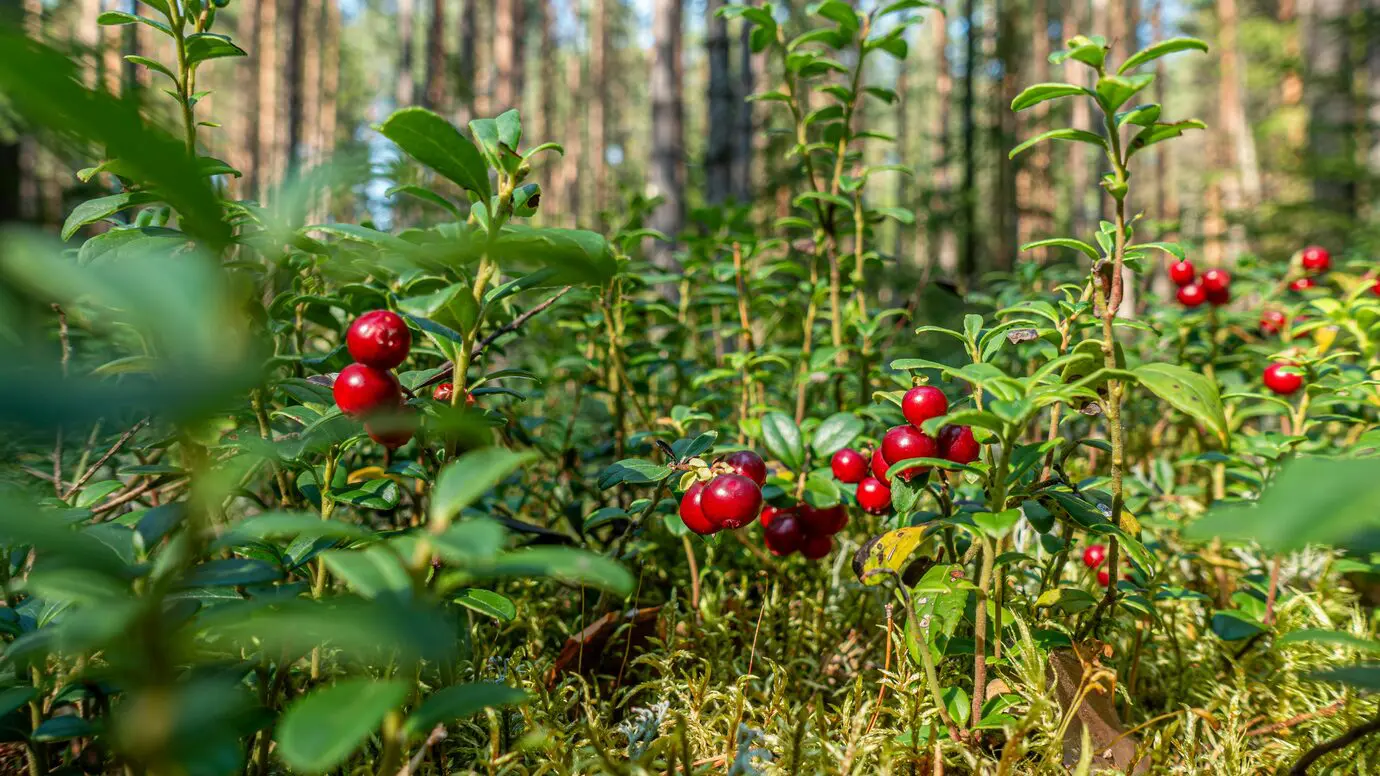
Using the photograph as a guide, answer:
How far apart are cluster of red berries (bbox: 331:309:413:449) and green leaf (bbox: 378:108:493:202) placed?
0.75 feet

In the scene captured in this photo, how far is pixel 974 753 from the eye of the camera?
121cm

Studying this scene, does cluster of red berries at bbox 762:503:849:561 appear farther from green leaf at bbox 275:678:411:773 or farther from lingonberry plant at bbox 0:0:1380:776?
green leaf at bbox 275:678:411:773

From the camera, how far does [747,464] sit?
1267 millimetres

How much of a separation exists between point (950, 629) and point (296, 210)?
1.06 metres

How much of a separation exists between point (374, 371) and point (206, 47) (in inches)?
30.8

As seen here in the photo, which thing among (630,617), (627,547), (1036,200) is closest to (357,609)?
(630,617)

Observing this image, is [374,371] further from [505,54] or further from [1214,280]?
[505,54]

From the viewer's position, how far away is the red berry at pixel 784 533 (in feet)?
4.64

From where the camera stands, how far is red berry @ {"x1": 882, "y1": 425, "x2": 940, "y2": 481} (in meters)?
1.18

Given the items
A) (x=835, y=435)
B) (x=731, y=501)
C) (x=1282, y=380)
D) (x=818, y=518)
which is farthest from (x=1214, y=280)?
(x=731, y=501)

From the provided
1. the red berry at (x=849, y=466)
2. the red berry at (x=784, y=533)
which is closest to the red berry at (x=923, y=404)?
the red berry at (x=849, y=466)

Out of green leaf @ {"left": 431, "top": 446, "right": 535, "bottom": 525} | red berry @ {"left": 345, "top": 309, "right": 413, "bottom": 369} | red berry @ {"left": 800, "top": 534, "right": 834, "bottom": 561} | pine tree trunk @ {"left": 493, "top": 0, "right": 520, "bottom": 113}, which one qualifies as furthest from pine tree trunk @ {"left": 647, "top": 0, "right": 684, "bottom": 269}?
pine tree trunk @ {"left": 493, "top": 0, "right": 520, "bottom": 113}

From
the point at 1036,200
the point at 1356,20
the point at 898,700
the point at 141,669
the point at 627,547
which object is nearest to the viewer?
the point at 141,669

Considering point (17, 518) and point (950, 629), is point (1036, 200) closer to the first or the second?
point (950, 629)
